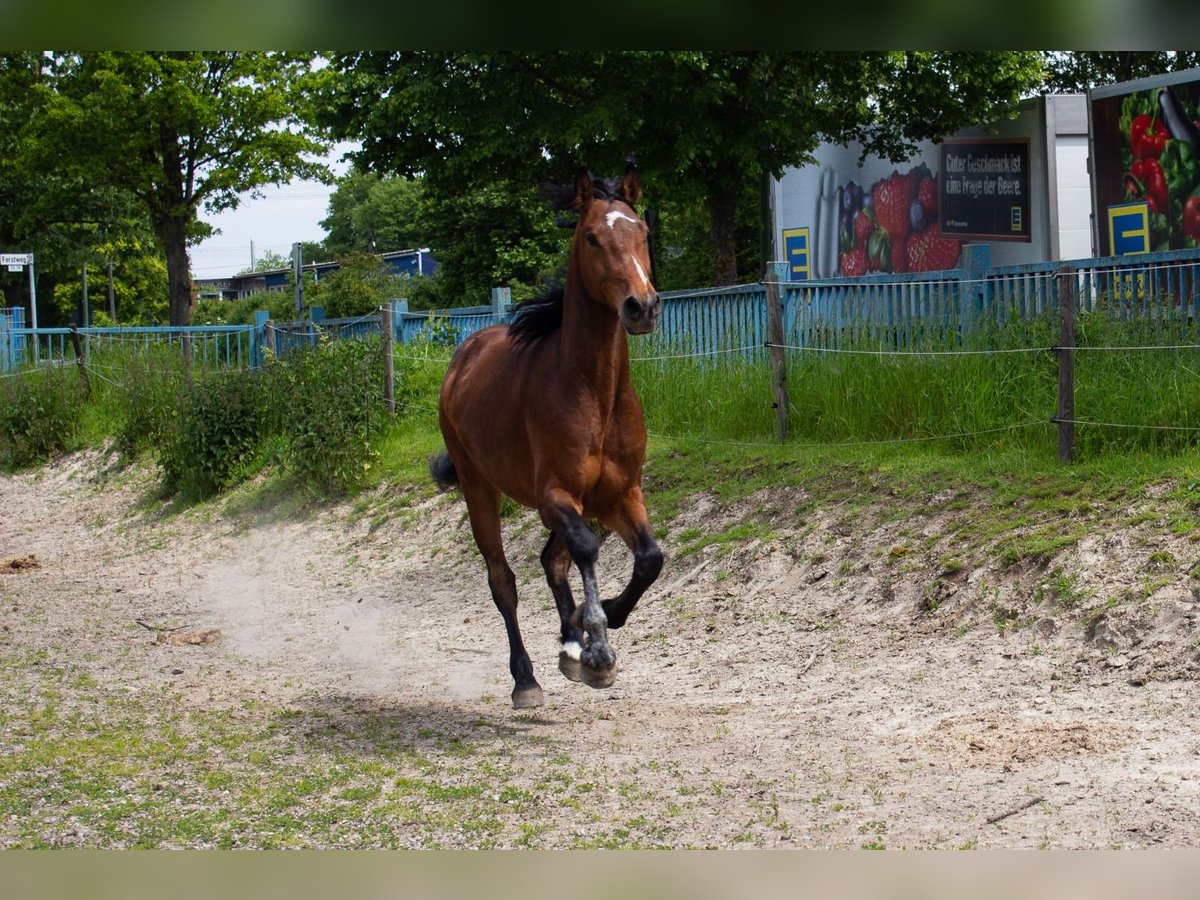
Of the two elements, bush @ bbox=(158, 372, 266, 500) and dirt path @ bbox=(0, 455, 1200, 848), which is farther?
bush @ bbox=(158, 372, 266, 500)

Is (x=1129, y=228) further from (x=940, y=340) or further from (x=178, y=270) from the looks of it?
(x=178, y=270)

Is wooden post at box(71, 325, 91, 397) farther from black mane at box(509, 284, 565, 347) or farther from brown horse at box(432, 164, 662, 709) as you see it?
black mane at box(509, 284, 565, 347)

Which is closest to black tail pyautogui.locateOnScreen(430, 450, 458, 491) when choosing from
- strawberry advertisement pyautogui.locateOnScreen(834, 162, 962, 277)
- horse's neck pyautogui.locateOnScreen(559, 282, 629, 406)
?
horse's neck pyautogui.locateOnScreen(559, 282, 629, 406)

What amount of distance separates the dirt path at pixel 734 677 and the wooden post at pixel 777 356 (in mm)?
1345

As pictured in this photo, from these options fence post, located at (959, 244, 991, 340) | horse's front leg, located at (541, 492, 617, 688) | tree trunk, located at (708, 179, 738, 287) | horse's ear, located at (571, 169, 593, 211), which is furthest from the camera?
tree trunk, located at (708, 179, 738, 287)

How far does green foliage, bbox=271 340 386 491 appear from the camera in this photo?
14.9m

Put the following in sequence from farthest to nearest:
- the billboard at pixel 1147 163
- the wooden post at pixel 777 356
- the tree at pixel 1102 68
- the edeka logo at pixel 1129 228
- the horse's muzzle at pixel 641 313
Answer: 1. the tree at pixel 1102 68
2. the edeka logo at pixel 1129 228
3. the billboard at pixel 1147 163
4. the wooden post at pixel 777 356
5. the horse's muzzle at pixel 641 313

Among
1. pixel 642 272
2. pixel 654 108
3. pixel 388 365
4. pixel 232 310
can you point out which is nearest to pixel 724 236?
pixel 654 108

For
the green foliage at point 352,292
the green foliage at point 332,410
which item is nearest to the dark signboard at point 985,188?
the green foliage at point 332,410

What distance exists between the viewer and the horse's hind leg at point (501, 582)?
726cm

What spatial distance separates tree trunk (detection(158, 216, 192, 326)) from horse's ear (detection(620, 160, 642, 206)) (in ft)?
90.4

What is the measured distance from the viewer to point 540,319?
7188 mm

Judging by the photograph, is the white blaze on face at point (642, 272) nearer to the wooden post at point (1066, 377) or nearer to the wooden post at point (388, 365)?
the wooden post at point (1066, 377)

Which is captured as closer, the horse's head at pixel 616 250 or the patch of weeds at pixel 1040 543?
the horse's head at pixel 616 250
